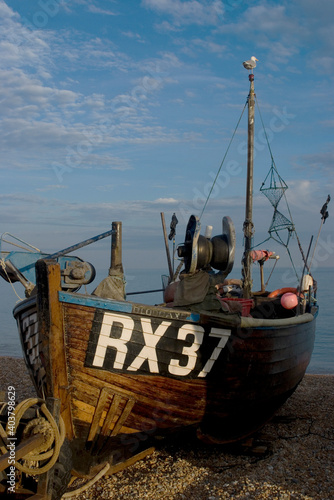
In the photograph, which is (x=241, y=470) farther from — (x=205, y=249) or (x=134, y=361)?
(x=205, y=249)

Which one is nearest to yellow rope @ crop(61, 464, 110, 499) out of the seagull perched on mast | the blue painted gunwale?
the blue painted gunwale

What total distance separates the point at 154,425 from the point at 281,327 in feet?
7.58

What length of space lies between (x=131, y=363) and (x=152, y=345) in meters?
0.34

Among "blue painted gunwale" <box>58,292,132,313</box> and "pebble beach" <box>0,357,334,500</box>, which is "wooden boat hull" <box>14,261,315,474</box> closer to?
"blue painted gunwale" <box>58,292,132,313</box>

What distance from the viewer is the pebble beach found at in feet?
17.8

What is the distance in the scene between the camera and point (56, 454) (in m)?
4.55

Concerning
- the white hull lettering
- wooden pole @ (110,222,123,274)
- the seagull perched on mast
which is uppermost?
the seagull perched on mast

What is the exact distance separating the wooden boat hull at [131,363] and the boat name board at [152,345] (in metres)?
0.01

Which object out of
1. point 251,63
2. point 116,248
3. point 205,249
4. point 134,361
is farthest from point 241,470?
point 251,63

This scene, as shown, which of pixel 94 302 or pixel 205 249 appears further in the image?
pixel 205 249

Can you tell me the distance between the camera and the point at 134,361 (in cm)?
535

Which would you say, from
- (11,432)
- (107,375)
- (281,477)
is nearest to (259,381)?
(281,477)

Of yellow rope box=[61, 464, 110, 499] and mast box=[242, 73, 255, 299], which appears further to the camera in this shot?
mast box=[242, 73, 255, 299]

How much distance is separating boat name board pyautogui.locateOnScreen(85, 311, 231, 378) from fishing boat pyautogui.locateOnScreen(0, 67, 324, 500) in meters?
0.01
